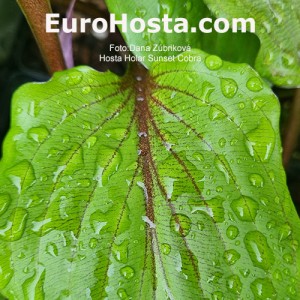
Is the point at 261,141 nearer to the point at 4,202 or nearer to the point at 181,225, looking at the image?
the point at 181,225

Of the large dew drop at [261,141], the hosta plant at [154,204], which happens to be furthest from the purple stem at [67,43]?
the large dew drop at [261,141]

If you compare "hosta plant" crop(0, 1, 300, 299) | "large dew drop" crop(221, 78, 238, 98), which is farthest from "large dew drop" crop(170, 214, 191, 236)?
"large dew drop" crop(221, 78, 238, 98)

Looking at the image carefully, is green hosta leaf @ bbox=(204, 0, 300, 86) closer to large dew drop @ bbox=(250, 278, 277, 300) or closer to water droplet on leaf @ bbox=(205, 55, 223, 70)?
water droplet on leaf @ bbox=(205, 55, 223, 70)

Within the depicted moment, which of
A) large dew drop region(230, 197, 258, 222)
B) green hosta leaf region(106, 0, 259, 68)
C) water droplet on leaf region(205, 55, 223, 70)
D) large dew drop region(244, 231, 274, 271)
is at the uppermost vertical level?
green hosta leaf region(106, 0, 259, 68)

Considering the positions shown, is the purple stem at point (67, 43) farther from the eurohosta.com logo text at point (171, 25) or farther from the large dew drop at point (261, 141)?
the large dew drop at point (261, 141)

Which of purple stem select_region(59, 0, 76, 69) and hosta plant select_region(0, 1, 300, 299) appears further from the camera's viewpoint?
purple stem select_region(59, 0, 76, 69)
